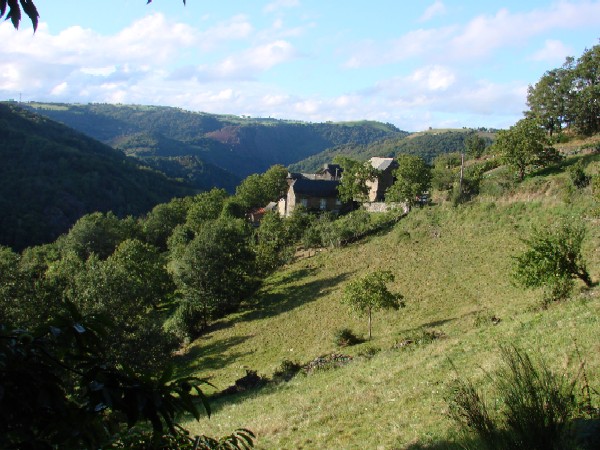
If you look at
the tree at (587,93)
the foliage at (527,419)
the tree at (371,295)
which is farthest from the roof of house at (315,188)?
the foliage at (527,419)

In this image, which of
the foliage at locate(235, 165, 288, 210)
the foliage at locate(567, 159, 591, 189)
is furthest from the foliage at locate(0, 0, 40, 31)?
the foliage at locate(235, 165, 288, 210)

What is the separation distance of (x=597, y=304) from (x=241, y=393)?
1409 centimetres

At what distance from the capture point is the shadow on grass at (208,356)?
93.7 feet

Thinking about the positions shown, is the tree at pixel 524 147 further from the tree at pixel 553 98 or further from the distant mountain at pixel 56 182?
the distant mountain at pixel 56 182

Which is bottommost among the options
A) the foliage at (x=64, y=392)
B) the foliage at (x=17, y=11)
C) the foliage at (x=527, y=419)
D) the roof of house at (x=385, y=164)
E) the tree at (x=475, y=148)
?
the foliage at (x=527, y=419)

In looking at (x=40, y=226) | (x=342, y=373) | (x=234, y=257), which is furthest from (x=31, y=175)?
(x=342, y=373)

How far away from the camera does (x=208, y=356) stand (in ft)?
102

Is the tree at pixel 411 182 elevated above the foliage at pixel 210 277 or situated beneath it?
elevated above

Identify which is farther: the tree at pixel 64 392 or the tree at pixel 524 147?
the tree at pixel 524 147

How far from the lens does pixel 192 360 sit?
31109mm

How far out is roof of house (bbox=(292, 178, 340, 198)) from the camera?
7056 cm

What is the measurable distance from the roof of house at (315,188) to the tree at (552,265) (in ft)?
170

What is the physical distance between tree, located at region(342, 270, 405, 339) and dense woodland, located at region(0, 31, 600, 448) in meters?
0.65

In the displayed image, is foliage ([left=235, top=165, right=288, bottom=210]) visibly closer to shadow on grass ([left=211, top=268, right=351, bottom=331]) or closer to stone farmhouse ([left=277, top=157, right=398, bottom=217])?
stone farmhouse ([left=277, top=157, right=398, bottom=217])
